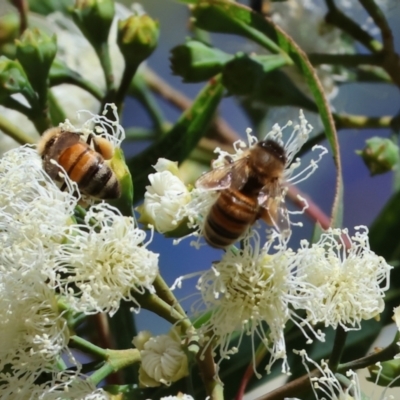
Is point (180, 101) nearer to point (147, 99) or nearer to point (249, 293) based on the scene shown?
point (147, 99)

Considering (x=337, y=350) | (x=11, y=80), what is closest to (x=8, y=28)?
(x=11, y=80)

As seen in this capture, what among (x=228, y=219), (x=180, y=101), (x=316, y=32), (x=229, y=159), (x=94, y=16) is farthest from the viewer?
(x=180, y=101)

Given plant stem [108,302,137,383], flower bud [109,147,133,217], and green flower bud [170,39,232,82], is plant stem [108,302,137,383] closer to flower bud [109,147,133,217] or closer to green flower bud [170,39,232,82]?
flower bud [109,147,133,217]

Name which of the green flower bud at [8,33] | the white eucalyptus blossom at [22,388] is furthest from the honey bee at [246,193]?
the green flower bud at [8,33]

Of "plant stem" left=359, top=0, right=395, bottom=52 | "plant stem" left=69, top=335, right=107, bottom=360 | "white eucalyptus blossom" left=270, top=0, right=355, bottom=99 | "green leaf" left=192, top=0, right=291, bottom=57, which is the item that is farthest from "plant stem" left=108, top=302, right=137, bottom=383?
"white eucalyptus blossom" left=270, top=0, right=355, bottom=99

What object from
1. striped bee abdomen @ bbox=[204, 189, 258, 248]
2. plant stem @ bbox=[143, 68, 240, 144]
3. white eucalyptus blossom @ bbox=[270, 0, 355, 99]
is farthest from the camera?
plant stem @ bbox=[143, 68, 240, 144]

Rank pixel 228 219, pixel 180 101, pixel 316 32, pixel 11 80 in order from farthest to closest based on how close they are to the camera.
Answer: pixel 180 101
pixel 316 32
pixel 11 80
pixel 228 219
